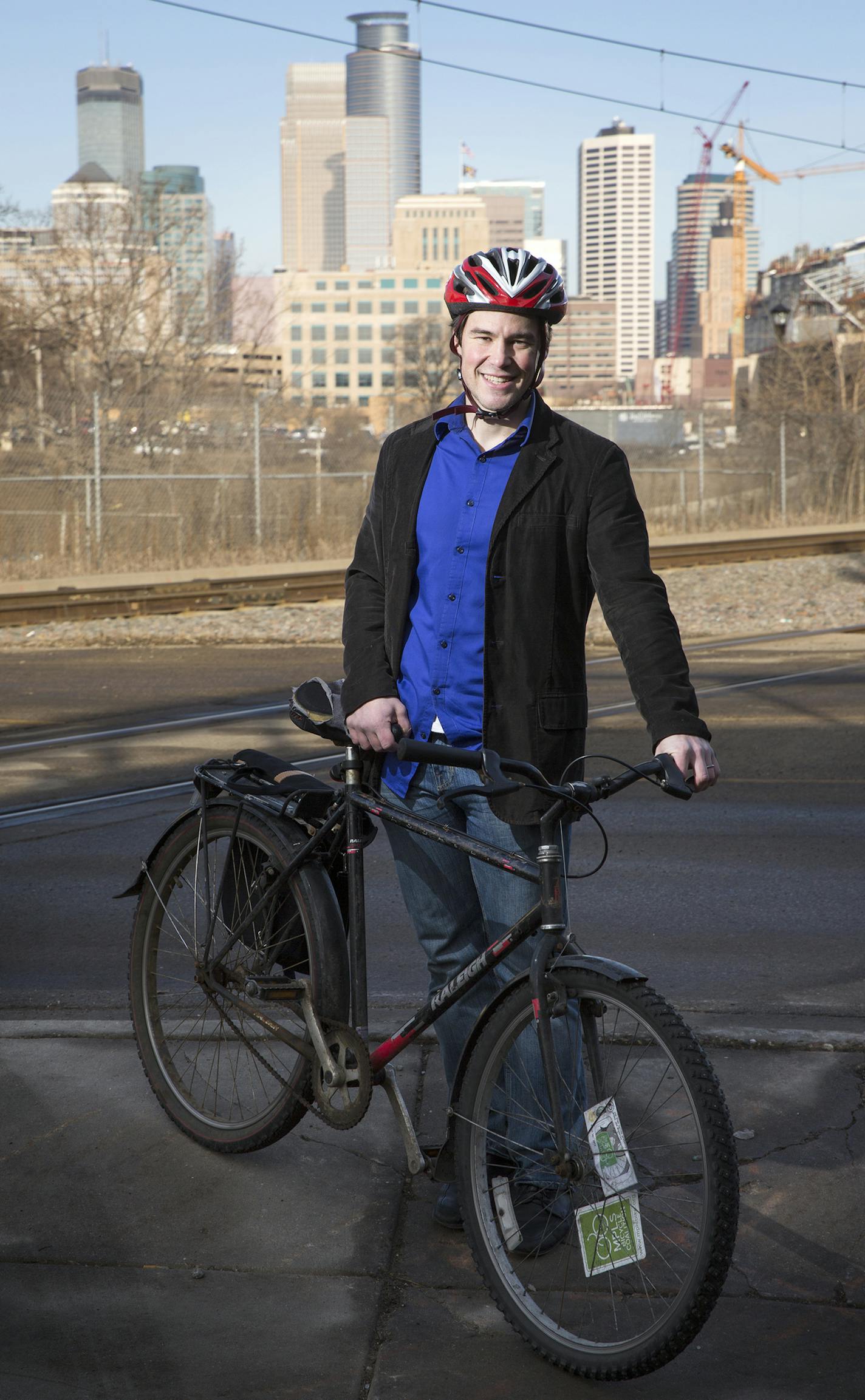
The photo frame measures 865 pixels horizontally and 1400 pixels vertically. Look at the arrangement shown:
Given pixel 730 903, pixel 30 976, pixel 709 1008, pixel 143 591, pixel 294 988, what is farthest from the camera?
pixel 143 591

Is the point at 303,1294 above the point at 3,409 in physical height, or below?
below

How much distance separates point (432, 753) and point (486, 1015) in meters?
0.53

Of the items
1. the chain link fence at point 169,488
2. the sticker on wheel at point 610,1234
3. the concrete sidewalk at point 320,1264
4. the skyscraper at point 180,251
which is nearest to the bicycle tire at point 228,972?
the concrete sidewalk at point 320,1264

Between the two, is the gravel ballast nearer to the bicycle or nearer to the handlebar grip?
the bicycle

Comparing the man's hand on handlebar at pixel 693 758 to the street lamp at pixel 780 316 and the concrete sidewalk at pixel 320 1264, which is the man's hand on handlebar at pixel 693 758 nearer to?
the concrete sidewalk at pixel 320 1264

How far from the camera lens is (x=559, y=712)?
3.20 metres

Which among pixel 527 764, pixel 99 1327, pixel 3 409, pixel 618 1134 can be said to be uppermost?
pixel 3 409

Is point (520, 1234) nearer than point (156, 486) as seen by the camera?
Yes

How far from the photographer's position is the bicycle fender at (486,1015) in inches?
111

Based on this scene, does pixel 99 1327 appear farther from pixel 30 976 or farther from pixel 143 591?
pixel 143 591

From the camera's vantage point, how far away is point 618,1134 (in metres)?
2.88

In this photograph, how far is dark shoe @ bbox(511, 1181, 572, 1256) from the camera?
3068mm

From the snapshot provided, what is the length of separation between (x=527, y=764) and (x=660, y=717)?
323mm

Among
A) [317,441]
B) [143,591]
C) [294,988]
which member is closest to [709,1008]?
[294,988]
